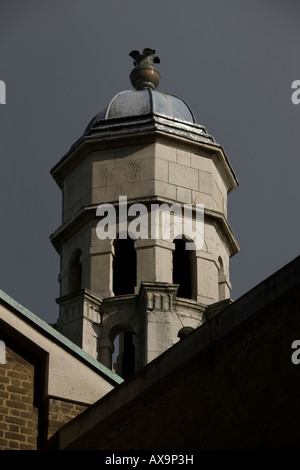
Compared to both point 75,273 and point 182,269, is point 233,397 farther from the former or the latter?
point 75,273

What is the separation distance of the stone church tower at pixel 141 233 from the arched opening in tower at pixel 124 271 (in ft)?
0.08

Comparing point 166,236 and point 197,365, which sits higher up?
point 166,236

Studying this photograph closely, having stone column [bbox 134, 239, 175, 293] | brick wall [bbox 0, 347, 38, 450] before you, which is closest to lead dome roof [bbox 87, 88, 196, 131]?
stone column [bbox 134, 239, 175, 293]

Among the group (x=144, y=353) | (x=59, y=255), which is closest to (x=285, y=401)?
(x=144, y=353)

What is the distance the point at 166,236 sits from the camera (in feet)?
110

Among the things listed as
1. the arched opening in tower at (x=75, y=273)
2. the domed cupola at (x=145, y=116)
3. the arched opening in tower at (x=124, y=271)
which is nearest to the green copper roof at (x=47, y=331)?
the arched opening in tower at (x=124, y=271)

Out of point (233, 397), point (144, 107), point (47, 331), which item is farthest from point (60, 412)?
point (144, 107)

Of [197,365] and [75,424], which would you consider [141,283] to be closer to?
[75,424]

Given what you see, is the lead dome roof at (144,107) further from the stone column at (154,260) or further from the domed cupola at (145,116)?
the stone column at (154,260)

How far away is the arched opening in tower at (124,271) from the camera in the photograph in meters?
34.1

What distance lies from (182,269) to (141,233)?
1.70m

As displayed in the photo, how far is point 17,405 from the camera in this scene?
21078 mm

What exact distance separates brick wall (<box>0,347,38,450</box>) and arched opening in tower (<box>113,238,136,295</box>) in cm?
1261

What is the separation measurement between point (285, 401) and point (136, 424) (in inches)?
130
